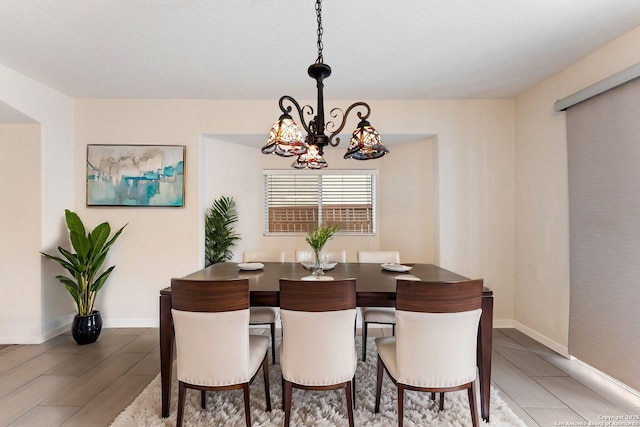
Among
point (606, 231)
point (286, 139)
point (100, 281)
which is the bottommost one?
point (100, 281)

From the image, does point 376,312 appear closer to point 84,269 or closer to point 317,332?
point 317,332

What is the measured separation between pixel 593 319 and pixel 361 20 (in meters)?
3.00

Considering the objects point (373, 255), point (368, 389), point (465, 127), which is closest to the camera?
point (368, 389)

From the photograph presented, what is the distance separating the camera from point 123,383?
90.7 inches

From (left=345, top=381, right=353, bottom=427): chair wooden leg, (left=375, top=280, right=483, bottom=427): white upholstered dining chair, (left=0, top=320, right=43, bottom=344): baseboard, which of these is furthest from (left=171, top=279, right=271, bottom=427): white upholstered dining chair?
(left=0, top=320, right=43, bottom=344): baseboard

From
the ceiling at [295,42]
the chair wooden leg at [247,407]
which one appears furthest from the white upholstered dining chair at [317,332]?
the ceiling at [295,42]

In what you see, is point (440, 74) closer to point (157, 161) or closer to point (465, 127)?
point (465, 127)

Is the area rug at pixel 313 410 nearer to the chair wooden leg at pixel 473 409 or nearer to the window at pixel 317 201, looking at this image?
the chair wooden leg at pixel 473 409

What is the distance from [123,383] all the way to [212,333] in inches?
51.3

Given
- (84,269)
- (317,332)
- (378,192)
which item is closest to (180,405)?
(317,332)

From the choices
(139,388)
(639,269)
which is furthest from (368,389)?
(639,269)

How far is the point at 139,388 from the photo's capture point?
2.24 metres

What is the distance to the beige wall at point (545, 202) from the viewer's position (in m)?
2.74

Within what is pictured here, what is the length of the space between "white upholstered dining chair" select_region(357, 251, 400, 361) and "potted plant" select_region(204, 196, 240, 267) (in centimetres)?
197
